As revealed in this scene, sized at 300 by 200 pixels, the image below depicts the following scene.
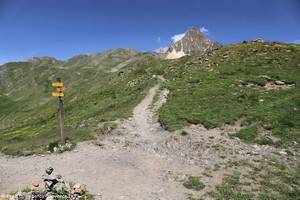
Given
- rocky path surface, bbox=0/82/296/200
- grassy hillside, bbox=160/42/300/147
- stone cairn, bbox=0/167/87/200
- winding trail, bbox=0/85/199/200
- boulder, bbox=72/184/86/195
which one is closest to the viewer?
stone cairn, bbox=0/167/87/200

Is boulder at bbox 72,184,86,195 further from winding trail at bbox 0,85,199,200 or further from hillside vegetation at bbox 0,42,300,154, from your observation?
hillside vegetation at bbox 0,42,300,154

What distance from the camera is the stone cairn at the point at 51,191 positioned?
21.4m

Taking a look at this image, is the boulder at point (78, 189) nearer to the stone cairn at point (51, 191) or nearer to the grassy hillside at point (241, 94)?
the stone cairn at point (51, 191)

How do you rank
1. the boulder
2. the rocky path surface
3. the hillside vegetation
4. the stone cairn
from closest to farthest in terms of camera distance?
the stone cairn, the boulder, the rocky path surface, the hillside vegetation

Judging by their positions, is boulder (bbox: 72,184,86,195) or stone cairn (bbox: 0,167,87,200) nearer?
stone cairn (bbox: 0,167,87,200)

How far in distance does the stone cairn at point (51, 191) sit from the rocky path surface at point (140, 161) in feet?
3.69

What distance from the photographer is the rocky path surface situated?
940 inches

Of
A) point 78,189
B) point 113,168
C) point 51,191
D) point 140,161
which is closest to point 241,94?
point 140,161

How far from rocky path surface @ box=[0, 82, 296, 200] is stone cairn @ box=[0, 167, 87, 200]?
3.69 feet

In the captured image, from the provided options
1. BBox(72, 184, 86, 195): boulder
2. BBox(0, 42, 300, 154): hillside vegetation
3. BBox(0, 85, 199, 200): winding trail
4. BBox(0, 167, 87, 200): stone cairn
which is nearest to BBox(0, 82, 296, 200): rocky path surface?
BBox(0, 85, 199, 200): winding trail

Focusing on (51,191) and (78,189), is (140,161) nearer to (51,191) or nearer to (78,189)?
(78,189)

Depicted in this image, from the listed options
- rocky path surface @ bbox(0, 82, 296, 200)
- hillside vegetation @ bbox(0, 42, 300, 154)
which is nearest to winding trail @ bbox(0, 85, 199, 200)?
rocky path surface @ bbox(0, 82, 296, 200)

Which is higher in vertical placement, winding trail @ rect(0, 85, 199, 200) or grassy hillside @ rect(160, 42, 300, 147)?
grassy hillside @ rect(160, 42, 300, 147)

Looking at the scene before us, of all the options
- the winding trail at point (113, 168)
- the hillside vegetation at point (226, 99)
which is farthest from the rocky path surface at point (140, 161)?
the hillside vegetation at point (226, 99)
